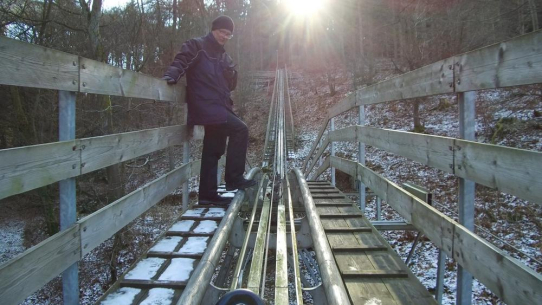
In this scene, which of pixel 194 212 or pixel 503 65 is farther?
pixel 194 212

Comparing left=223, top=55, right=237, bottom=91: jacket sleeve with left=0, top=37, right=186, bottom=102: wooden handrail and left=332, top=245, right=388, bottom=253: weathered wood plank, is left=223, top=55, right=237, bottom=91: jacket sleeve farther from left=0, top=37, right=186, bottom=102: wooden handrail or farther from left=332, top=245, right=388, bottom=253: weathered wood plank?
left=332, top=245, right=388, bottom=253: weathered wood plank

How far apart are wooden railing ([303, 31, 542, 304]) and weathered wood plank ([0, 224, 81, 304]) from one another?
5.99 feet

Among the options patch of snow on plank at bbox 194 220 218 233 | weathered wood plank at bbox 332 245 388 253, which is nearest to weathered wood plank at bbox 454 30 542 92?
weathered wood plank at bbox 332 245 388 253

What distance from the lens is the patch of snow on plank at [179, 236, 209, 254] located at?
2697 mm

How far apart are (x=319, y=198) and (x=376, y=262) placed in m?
2.06

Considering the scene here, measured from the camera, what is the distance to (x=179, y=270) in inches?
93.8

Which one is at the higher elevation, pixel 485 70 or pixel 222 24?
pixel 222 24

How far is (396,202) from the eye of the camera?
9.12 ft

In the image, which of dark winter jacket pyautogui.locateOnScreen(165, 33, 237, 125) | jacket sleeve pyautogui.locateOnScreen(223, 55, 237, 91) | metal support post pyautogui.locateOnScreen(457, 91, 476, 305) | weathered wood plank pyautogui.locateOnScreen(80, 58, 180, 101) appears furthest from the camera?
jacket sleeve pyautogui.locateOnScreen(223, 55, 237, 91)

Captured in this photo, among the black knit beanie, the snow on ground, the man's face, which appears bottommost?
the snow on ground

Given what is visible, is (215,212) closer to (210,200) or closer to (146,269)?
(210,200)

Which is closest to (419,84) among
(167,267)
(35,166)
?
(167,267)

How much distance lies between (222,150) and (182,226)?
0.94 meters

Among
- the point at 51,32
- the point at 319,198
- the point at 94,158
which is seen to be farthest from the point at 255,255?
the point at 51,32
